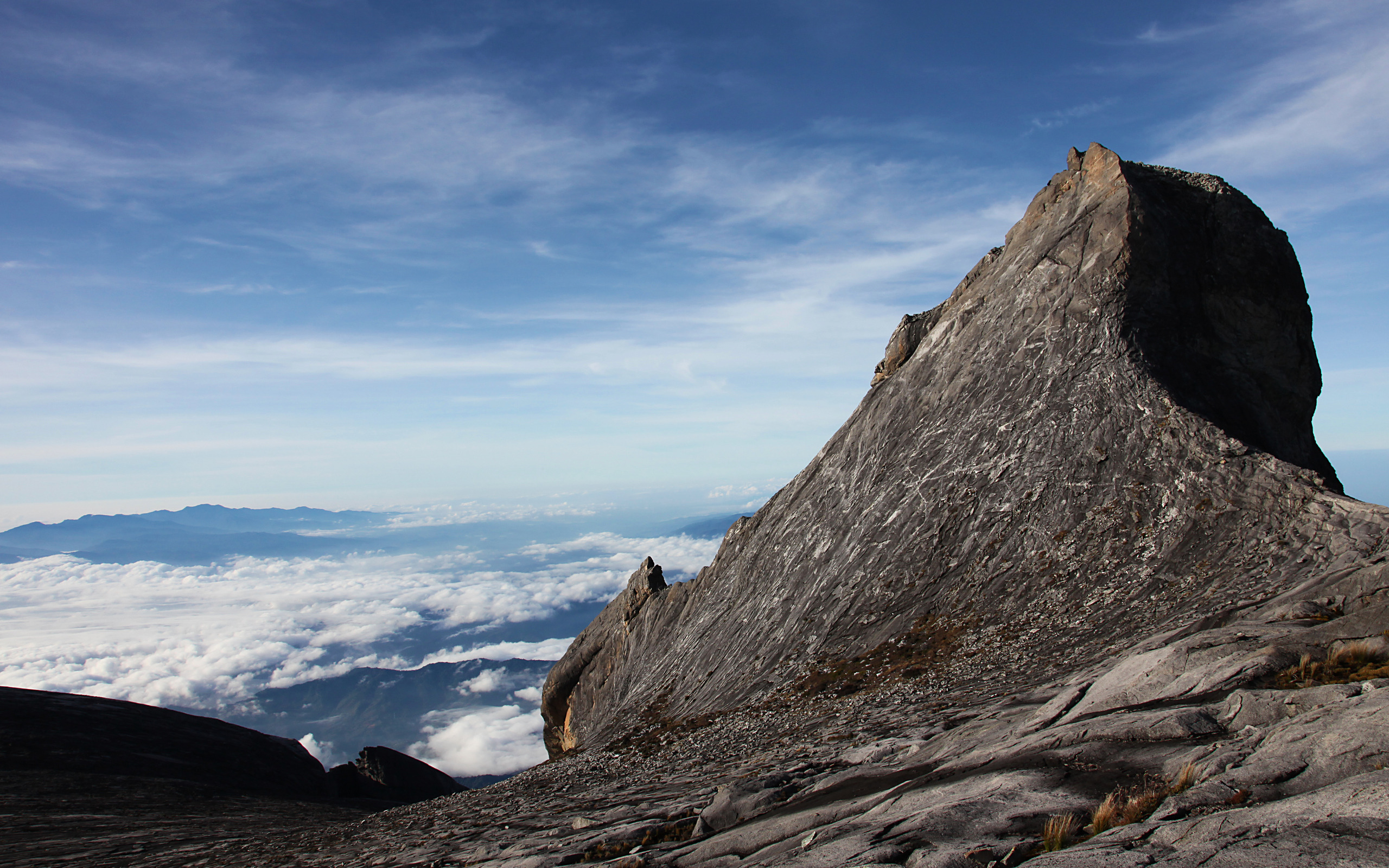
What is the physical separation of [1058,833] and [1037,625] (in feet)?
69.6

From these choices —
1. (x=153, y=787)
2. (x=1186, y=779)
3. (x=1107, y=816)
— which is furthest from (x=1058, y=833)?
(x=153, y=787)

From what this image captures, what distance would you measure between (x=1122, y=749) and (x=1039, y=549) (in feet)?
69.7

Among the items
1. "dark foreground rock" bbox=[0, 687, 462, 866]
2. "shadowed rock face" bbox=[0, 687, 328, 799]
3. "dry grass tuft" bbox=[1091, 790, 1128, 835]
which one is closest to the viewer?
"dry grass tuft" bbox=[1091, 790, 1128, 835]

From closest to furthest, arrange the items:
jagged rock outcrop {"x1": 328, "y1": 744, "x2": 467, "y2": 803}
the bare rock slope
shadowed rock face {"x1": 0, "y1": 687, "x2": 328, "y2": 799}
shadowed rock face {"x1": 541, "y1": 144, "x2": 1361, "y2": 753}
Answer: the bare rock slope
shadowed rock face {"x1": 541, "y1": 144, "x2": 1361, "y2": 753}
shadowed rock face {"x1": 0, "y1": 687, "x2": 328, "y2": 799}
jagged rock outcrop {"x1": 328, "y1": 744, "x2": 467, "y2": 803}

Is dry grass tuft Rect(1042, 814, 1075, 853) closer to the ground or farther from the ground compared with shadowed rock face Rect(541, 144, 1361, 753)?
closer to the ground

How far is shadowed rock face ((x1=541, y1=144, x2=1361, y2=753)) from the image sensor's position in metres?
28.7

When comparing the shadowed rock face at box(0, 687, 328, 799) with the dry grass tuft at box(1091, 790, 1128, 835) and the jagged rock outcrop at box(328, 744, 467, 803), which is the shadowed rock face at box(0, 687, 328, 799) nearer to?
the jagged rock outcrop at box(328, 744, 467, 803)

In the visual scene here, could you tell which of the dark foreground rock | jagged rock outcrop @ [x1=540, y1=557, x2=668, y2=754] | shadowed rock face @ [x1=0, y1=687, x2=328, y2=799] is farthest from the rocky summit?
shadowed rock face @ [x1=0, y1=687, x2=328, y2=799]

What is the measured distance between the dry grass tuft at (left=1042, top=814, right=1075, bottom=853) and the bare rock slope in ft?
0.34

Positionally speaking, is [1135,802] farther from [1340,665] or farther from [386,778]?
[386,778]

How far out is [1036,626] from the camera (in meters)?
29.8

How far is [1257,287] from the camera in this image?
42062mm

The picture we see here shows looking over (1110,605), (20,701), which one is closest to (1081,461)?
(1110,605)

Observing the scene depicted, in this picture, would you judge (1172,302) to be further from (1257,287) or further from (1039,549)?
(1039,549)
